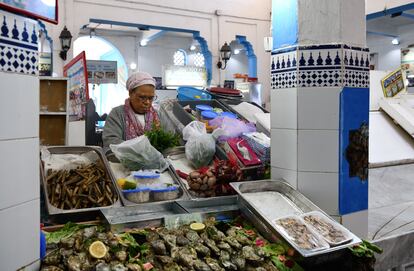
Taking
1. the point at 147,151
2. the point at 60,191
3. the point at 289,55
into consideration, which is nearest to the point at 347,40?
the point at 289,55

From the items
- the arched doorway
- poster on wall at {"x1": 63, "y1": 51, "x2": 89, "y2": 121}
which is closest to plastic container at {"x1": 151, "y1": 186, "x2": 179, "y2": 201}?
poster on wall at {"x1": 63, "y1": 51, "x2": 89, "y2": 121}

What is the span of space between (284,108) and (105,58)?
19437 millimetres

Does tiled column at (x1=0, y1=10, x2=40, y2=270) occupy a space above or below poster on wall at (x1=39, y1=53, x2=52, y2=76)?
below

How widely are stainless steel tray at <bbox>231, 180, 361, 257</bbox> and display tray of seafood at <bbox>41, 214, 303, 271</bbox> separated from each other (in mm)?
134

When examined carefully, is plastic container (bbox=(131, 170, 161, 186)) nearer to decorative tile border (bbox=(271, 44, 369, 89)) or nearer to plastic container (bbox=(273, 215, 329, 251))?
plastic container (bbox=(273, 215, 329, 251))

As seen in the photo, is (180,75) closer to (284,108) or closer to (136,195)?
(284,108)

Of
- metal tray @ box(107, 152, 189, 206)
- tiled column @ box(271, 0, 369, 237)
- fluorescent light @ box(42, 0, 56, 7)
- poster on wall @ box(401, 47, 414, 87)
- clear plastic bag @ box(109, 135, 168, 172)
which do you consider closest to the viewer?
fluorescent light @ box(42, 0, 56, 7)

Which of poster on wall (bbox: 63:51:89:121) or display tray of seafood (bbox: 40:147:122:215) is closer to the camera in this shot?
display tray of seafood (bbox: 40:147:122:215)

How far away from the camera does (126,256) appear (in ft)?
5.91

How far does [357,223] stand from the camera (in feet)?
8.83

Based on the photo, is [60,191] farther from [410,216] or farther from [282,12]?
[410,216]

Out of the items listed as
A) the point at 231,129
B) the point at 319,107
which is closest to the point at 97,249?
the point at 319,107

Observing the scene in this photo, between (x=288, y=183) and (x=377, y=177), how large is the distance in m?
2.00

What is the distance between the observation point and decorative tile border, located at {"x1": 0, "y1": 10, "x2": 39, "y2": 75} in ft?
4.82
